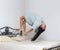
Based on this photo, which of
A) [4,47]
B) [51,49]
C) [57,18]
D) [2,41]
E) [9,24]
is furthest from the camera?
[9,24]

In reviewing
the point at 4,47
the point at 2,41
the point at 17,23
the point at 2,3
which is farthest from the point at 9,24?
the point at 4,47

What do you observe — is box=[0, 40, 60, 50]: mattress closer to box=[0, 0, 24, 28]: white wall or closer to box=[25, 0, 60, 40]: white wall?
box=[25, 0, 60, 40]: white wall

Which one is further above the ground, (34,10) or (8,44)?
(34,10)

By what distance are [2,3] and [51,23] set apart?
0.92 meters

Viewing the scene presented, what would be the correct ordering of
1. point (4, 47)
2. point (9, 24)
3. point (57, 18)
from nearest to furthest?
point (4, 47), point (57, 18), point (9, 24)

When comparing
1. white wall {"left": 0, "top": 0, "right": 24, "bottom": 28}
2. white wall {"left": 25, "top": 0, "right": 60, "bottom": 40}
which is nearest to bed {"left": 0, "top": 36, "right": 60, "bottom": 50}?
white wall {"left": 25, "top": 0, "right": 60, "bottom": 40}

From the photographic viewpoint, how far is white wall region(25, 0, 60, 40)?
8.09 feet

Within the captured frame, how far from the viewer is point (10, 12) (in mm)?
2658

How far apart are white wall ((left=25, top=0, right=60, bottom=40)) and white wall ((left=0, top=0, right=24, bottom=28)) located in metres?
0.31

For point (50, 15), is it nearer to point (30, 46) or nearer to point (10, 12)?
point (10, 12)

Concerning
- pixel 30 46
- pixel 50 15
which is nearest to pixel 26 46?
pixel 30 46

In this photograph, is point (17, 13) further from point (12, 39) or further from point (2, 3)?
point (12, 39)

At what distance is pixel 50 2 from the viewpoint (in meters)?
2.54

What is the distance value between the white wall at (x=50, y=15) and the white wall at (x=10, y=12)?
1.03ft
